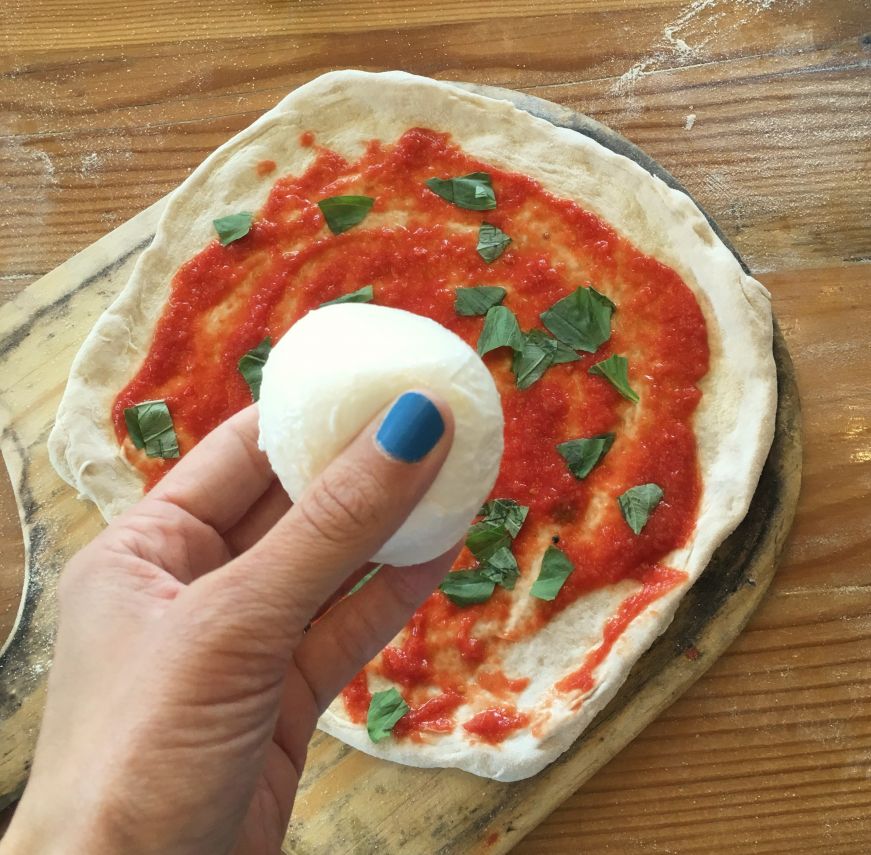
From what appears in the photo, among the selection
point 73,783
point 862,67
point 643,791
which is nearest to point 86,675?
point 73,783

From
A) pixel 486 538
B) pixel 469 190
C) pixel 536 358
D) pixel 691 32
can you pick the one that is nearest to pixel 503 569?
pixel 486 538

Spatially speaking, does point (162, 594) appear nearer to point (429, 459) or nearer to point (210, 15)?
point (429, 459)

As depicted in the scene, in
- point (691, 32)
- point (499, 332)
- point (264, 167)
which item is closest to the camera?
point (499, 332)

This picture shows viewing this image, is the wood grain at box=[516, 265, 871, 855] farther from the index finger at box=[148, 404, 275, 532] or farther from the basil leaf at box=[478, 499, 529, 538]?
the index finger at box=[148, 404, 275, 532]

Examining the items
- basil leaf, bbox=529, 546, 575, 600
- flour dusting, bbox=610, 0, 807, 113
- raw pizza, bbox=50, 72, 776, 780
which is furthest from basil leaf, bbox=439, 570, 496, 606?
flour dusting, bbox=610, 0, 807, 113

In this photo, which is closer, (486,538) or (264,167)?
(486,538)

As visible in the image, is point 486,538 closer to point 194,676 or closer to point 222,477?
point 222,477
